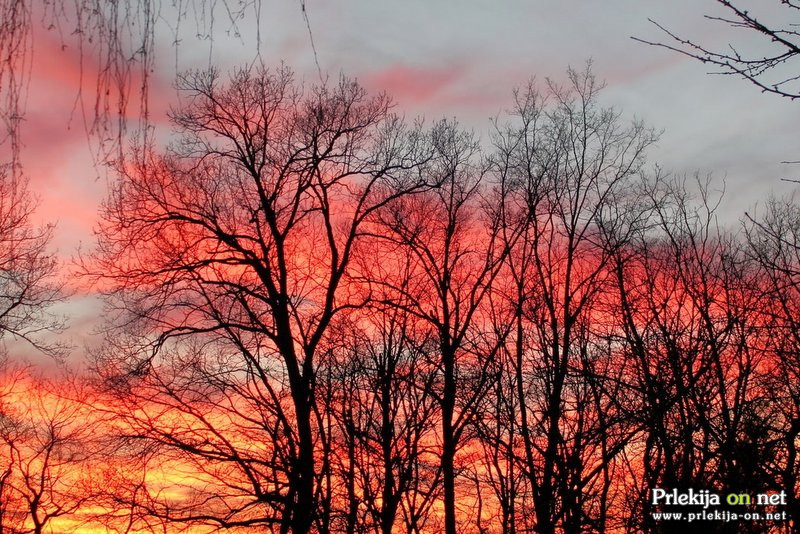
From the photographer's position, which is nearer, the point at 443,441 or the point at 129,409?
the point at 129,409

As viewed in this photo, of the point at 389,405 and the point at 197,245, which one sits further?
the point at 389,405

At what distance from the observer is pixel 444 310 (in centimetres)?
2259

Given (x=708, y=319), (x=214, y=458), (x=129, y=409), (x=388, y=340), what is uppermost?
(x=388, y=340)

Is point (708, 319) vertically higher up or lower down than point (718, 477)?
higher up

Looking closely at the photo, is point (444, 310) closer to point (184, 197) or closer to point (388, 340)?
point (388, 340)

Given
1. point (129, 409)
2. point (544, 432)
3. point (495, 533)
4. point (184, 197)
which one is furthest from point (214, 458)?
point (495, 533)

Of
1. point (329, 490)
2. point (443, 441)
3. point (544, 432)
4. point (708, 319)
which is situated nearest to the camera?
point (708, 319)

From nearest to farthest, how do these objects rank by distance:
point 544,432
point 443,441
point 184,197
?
point 184,197 < point 544,432 < point 443,441

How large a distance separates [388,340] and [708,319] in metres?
9.65

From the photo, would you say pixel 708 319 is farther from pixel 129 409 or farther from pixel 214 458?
pixel 129 409

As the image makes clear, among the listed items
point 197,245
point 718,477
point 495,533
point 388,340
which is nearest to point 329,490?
point 388,340

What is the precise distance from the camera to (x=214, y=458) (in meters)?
17.2

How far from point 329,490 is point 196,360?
16.2 ft

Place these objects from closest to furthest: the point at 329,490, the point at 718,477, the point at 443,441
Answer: the point at 718,477 < the point at 329,490 < the point at 443,441
